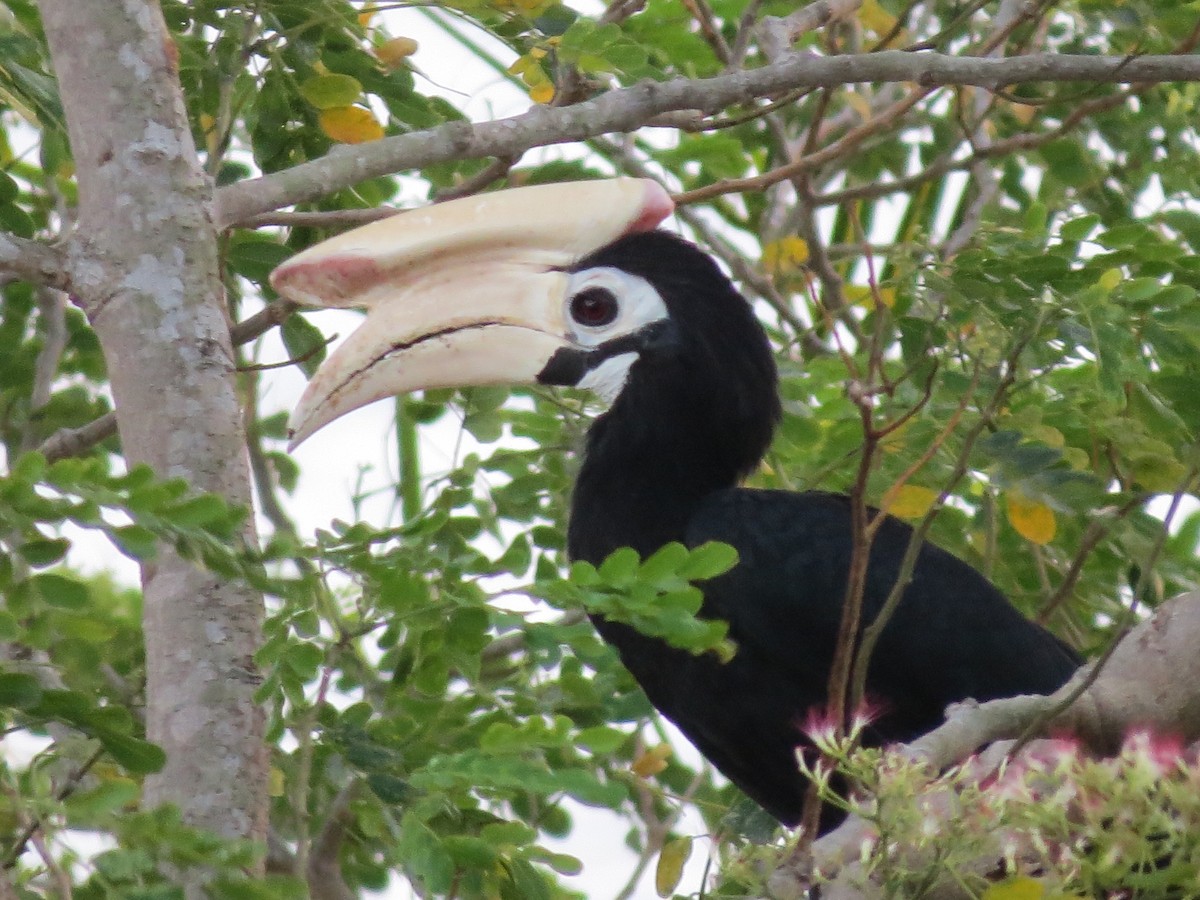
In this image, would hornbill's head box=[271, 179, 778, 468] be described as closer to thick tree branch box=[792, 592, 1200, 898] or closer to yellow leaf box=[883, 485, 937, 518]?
yellow leaf box=[883, 485, 937, 518]

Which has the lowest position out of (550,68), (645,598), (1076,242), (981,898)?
(981,898)

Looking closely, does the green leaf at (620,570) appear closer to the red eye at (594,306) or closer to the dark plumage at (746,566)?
the dark plumage at (746,566)

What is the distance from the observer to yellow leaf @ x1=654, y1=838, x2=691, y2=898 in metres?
2.16

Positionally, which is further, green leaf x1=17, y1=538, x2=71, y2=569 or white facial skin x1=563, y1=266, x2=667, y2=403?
white facial skin x1=563, y1=266, x2=667, y2=403

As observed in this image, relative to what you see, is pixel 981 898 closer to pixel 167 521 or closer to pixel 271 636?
pixel 167 521

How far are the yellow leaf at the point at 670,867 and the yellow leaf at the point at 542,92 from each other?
4.06ft

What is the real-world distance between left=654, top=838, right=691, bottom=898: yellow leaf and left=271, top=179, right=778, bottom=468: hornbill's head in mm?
883

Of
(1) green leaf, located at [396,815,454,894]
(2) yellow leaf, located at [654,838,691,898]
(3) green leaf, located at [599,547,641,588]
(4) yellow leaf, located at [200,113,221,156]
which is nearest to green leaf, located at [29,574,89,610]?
(1) green leaf, located at [396,815,454,894]

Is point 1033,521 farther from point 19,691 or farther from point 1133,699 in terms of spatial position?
point 19,691

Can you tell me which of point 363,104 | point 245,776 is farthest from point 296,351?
point 245,776

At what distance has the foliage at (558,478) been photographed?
62.4 inches

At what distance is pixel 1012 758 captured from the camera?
161 centimetres

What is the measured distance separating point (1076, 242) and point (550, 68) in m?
0.86

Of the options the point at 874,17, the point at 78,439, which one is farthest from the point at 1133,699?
the point at 874,17
